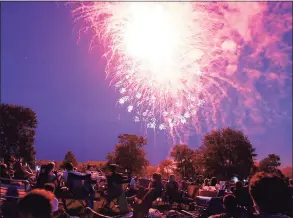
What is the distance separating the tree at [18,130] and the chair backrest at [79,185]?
3857 cm

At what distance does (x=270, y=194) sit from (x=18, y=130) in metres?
48.8

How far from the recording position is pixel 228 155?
62188mm

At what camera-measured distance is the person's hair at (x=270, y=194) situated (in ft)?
12.1

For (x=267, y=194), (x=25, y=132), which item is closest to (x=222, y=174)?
(x=25, y=132)

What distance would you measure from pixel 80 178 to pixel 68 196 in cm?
64

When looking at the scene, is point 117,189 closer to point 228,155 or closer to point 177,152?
point 228,155

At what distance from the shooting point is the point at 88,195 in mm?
11078

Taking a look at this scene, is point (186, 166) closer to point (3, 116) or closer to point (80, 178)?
point (3, 116)

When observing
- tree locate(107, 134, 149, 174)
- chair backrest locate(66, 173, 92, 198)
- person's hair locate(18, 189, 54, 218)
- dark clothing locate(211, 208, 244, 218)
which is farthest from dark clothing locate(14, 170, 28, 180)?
tree locate(107, 134, 149, 174)

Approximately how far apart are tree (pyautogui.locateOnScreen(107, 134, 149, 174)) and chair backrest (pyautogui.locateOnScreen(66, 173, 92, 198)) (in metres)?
63.0

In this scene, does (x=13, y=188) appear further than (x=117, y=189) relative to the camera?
No

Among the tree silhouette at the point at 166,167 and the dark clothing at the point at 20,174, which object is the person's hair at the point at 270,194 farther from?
the tree silhouette at the point at 166,167

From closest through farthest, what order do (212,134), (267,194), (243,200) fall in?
(267,194) → (243,200) → (212,134)

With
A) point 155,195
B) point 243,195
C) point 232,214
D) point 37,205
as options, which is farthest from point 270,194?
point 155,195
